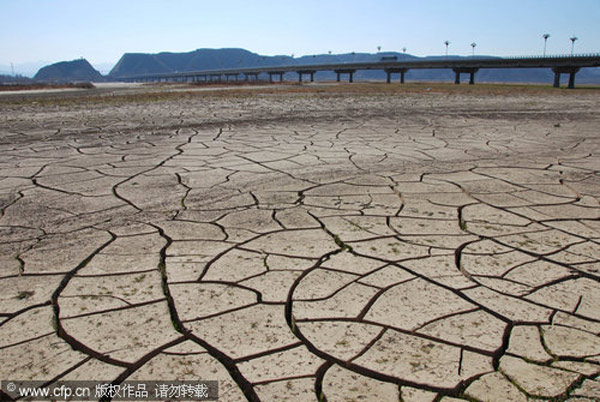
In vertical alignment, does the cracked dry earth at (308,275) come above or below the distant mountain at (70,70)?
below

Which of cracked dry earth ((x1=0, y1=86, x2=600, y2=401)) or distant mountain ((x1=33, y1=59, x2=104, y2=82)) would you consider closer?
cracked dry earth ((x1=0, y1=86, x2=600, y2=401))

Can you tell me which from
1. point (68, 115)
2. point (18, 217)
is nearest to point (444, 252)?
point (18, 217)

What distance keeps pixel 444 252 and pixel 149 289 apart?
4.96 ft

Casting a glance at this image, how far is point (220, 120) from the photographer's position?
8141 mm

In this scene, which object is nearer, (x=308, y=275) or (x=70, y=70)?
(x=308, y=275)

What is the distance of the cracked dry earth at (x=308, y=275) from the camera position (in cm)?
151

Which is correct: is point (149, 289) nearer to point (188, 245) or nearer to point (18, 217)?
point (188, 245)

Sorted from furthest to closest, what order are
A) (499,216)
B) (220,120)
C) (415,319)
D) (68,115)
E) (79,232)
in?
1. (68,115)
2. (220,120)
3. (499,216)
4. (79,232)
5. (415,319)

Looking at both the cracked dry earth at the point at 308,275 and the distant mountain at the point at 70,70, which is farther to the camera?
the distant mountain at the point at 70,70

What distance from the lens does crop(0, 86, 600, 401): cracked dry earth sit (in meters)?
1.51

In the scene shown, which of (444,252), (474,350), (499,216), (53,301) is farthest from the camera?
(499,216)

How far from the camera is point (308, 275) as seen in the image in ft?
7.05

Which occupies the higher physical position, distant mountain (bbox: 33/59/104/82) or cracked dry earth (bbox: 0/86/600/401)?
distant mountain (bbox: 33/59/104/82)

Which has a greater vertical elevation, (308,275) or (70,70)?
(70,70)
